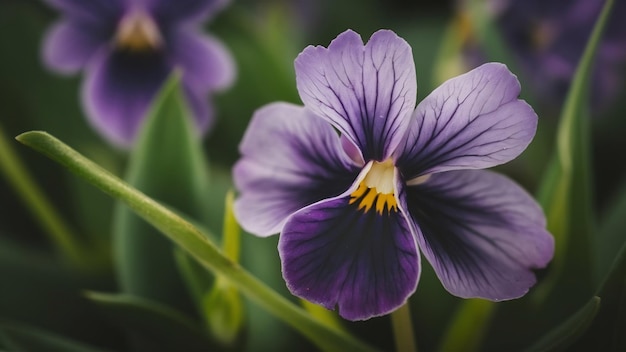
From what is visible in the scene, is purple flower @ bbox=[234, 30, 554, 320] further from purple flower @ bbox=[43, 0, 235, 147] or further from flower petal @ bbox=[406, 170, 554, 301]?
purple flower @ bbox=[43, 0, 235, 147]

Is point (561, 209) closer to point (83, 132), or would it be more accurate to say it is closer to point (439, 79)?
point (439, 79)

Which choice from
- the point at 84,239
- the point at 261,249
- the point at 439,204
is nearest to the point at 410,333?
the point at 439,204

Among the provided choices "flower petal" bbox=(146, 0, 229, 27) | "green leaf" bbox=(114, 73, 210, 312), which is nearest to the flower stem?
"green leaf" bbox=(114, 73, 210, 312)

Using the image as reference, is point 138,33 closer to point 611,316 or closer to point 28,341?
point 28,341

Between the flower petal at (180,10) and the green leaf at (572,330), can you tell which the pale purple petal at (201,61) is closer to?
the flower petal at (180,10)

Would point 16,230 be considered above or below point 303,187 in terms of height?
below

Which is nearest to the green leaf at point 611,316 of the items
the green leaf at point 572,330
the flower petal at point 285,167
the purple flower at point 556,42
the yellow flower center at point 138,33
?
the green leaf at point 572,330

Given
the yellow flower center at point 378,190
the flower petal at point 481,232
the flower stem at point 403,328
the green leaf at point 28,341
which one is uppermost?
the yellow flower center at point 378,190
